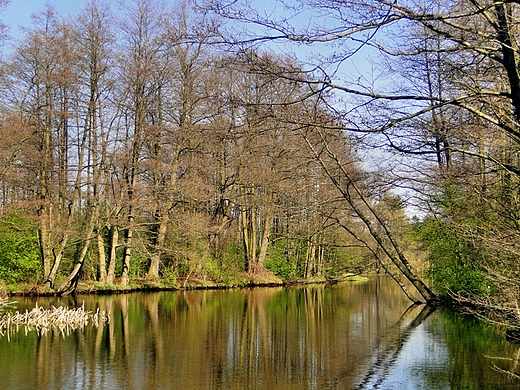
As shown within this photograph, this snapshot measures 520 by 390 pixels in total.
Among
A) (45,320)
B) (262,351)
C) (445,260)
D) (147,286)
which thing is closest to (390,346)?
(262,351)

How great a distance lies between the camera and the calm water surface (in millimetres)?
9172

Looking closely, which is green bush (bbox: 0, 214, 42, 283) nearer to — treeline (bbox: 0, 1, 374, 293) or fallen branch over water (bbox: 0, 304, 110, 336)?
treeline (bbox: 0, 1, 374, 293)

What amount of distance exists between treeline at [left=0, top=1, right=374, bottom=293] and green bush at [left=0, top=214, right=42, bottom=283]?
1.7 inches

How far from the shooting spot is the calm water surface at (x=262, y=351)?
9.17 meters

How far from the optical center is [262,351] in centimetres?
1181

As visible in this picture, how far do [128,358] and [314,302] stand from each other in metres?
13.0

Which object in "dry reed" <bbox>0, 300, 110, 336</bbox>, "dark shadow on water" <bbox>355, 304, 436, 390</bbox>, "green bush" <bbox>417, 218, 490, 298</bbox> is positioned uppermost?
"green bush" <bbox>417, 218, 490, 298</bbox>

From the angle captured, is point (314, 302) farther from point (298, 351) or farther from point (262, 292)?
point (298, 351)

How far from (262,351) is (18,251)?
1508 cm

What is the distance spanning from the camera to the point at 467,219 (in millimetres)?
15094

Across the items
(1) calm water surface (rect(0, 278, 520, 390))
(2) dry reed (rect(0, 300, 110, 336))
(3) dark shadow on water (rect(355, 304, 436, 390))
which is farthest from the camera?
(2) dry reed (rect(0, 300, 110, 336))

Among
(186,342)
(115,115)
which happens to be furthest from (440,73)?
(115,115)

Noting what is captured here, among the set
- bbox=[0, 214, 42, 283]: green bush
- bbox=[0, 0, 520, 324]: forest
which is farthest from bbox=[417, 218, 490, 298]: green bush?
bbox=[0, 214, 42, 283]: green bush

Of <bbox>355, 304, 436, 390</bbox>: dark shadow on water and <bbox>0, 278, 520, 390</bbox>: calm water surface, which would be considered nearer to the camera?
<bbox>0, 278, 520, 390</bbox>: calm water surface
